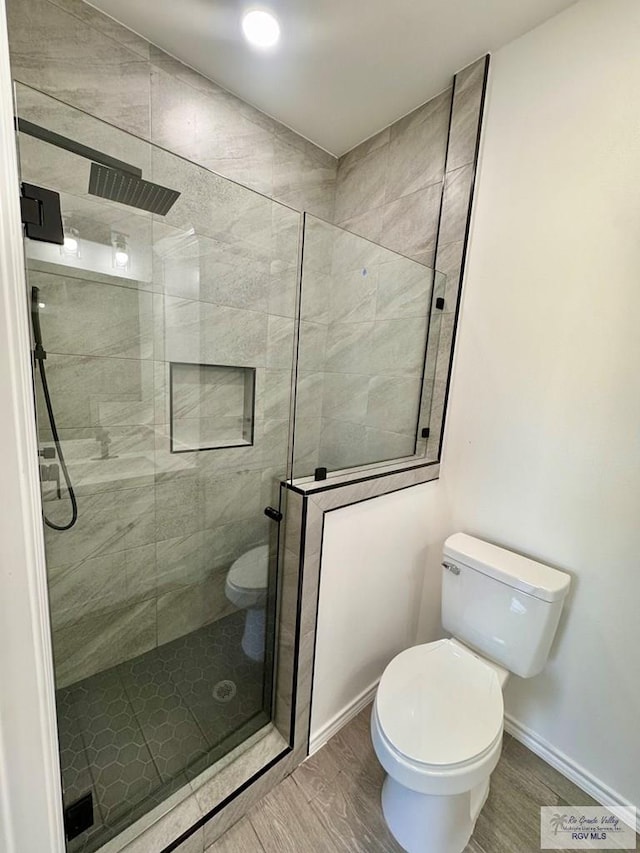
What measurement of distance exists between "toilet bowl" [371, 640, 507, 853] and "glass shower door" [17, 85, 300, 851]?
19.9 inches

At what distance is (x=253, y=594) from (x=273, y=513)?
0.40 m

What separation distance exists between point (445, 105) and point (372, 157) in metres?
0.43

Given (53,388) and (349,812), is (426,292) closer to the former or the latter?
(53,388)

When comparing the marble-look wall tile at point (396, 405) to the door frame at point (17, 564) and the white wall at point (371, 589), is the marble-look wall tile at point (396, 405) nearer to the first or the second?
the white wall at point (371, 589)

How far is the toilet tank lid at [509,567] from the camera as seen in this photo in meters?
1.26

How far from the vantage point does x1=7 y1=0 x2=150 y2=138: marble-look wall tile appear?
1162mm

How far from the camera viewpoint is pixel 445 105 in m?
1.60

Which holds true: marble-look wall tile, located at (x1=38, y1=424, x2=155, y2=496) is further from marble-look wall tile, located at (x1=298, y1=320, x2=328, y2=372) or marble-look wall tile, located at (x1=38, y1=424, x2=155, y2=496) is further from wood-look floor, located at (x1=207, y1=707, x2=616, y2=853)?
wood-look floor, located at (x1=207, y1=707, x2=616, y2=853)

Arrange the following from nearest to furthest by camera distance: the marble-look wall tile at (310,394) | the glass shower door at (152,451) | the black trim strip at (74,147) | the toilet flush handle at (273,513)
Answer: the black trim strip at (74,147) → the glass shower door at (152,451) → the toilet flush handle at (273,513) → the marble-look wall tile at (310,394)

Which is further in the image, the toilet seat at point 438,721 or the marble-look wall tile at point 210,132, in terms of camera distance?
the marble-look wall tile at point 210,132

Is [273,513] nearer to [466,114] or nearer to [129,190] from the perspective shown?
[129,190]

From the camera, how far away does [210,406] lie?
1.68 m

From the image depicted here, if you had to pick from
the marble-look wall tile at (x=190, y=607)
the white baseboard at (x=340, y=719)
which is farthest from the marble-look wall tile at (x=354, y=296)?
the white baseboard at (x=340, y=719)

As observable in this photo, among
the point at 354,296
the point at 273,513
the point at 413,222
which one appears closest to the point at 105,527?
the point at 273,513
